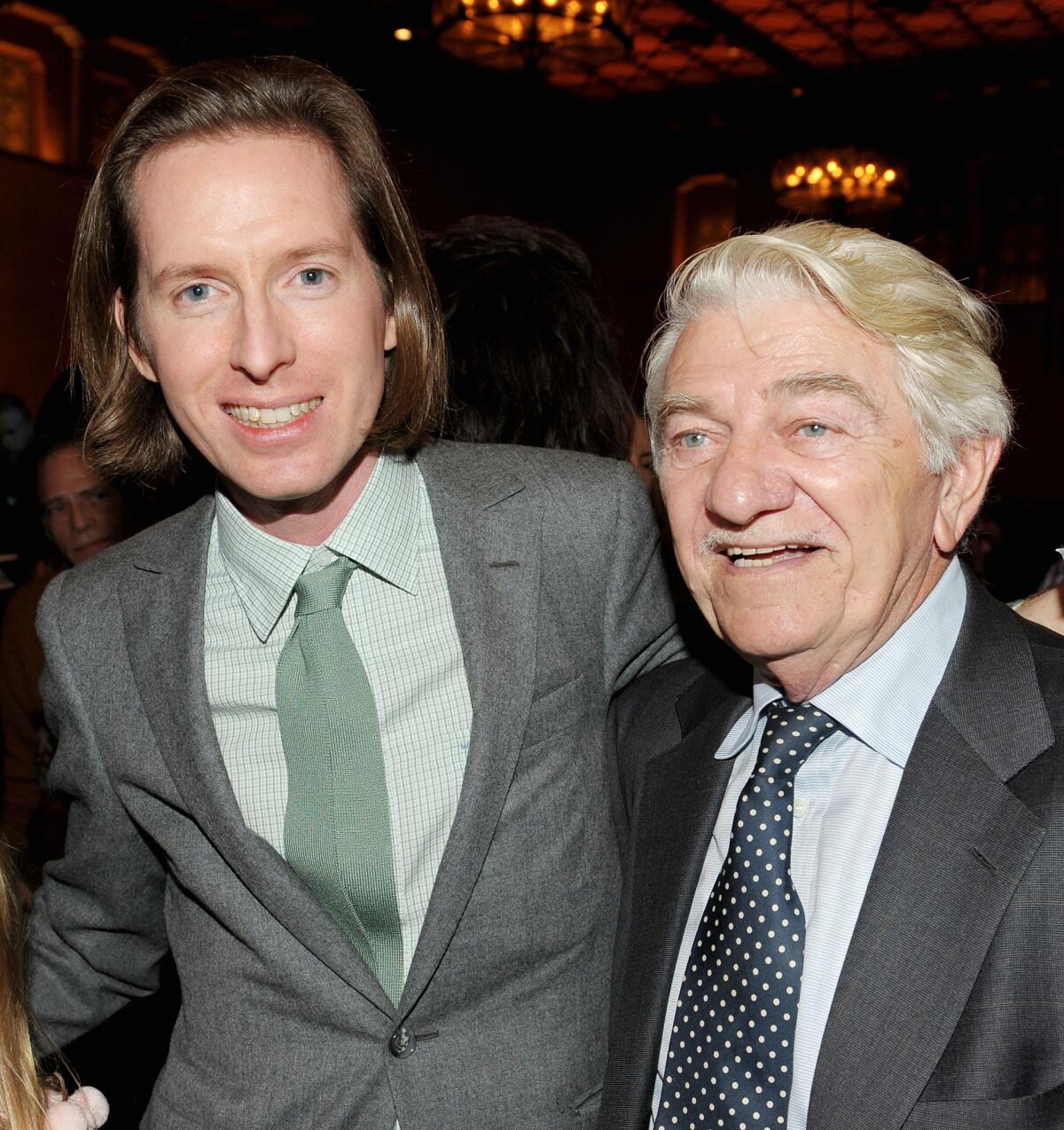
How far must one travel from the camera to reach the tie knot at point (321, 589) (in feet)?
4.93

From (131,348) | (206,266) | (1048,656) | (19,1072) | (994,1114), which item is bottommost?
(19,1072)

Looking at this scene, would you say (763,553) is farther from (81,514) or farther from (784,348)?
(81,514)

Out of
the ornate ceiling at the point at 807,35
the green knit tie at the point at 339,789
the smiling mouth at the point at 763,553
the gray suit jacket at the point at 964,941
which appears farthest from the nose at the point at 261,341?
the ornate ceiling at the point at 807,35

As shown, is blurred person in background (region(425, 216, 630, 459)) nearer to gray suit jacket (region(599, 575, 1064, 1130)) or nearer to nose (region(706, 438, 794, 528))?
nose (region(706, 438, 794, 528))

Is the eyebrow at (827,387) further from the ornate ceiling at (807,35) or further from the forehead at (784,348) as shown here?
the ornate ceiling at (807,35)

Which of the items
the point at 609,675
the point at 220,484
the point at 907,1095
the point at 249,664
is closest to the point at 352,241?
the point at 220,484

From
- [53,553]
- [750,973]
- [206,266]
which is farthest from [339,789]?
[53,553]

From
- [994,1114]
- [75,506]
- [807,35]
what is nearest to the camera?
[994,1114]

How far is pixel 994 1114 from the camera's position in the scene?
3.70 ft

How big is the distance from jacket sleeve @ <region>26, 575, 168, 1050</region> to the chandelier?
14.6ft

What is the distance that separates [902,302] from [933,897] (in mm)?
612

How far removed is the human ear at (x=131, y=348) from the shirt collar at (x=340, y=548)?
0.20 metres

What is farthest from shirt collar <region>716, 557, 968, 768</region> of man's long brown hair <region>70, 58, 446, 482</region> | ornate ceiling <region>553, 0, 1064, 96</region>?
ornate ceiling <region>553, 0, 1064, 96</region>

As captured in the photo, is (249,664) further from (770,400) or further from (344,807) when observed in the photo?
(770,400)
